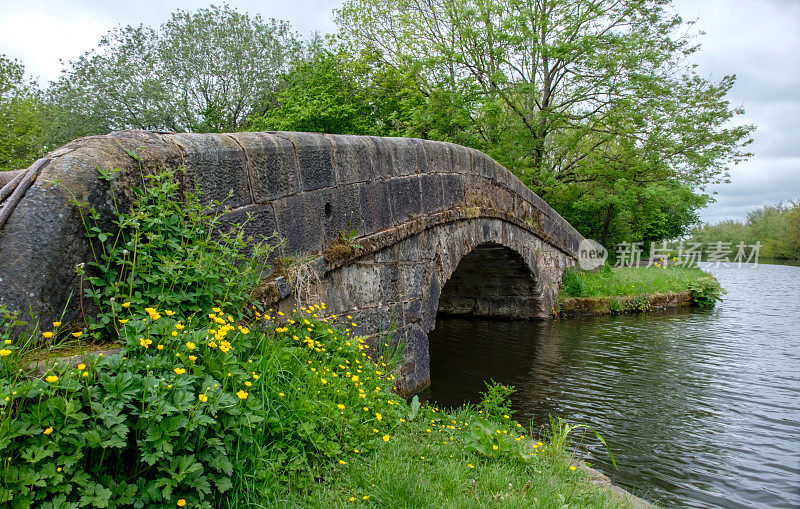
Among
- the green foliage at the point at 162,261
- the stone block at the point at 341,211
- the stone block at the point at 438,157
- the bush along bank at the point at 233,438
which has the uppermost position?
the stone block at the point at 438,157

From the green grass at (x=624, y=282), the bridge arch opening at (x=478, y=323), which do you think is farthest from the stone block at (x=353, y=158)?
the green grass at (x=624, y=282)

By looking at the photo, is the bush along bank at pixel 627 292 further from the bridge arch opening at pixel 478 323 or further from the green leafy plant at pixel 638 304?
the bridge arch opening at pixel 478 323

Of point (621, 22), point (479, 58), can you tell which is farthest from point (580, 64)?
point (479, 58)

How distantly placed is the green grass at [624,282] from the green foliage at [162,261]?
9504 millimetres

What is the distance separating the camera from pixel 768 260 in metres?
38.3

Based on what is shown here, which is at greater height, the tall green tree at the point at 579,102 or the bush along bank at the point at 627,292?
the tall green tree at the point at 579,102

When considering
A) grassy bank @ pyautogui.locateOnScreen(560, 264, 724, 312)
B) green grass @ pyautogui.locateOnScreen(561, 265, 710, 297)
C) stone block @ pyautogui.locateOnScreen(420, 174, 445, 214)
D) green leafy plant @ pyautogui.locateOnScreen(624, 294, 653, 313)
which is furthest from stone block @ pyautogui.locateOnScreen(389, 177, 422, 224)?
green leafy plant @ pyautogui.locateOnScreen(624, 294, 653, 313)

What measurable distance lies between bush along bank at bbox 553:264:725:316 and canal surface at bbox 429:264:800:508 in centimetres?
55

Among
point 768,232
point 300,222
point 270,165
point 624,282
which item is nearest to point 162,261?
point 270,165

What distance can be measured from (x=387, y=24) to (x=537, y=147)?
6710mm

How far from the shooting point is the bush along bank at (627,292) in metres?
11.2

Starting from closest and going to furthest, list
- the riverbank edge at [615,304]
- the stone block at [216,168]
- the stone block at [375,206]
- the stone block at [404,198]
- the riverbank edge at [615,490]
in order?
1. the riverbank edge at [615,490]
2. the stone block at [216,168]
3. the stone block at [375,206]
4. the stone block at [404,198]
5. the riverbank edge at [615,304]

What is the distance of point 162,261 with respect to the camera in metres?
2.57

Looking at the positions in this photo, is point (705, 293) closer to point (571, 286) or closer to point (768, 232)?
point (571, 286)
